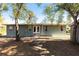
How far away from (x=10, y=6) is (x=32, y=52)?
31.5 feet

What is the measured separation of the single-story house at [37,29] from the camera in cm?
2972

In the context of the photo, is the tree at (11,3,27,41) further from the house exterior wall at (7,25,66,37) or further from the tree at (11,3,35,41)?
the house exterior wall at (7,25,66,37)

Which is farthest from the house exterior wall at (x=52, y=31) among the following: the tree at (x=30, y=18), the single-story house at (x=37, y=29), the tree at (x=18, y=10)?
the tree at (x=18, y=10)

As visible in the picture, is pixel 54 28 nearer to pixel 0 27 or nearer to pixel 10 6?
pixel 10 6

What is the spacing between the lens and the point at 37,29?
98.7 feet

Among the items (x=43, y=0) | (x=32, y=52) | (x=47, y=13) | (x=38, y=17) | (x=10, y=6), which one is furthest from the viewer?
(x=38, y=17)

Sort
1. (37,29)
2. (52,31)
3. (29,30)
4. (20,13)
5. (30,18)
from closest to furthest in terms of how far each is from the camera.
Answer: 1. (20,13)
2. (30,18)
3. (29,30)
4. (37,29)
5. (52,31)

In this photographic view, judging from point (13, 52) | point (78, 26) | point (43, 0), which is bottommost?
point (13, 52)

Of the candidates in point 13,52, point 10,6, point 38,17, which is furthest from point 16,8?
point 13,52

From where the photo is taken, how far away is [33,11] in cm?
2666

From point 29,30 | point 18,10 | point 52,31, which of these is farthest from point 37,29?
point 18,10

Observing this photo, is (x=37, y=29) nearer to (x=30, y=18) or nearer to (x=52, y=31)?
(x=52, y=31)

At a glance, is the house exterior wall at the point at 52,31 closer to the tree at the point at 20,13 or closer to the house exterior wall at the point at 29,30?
the house exterior wall at the point at 29,30

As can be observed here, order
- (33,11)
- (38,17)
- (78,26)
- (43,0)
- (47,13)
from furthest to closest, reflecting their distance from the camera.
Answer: (38,17) < (33,11) < (47,13) < (78,26) < (43,0)
